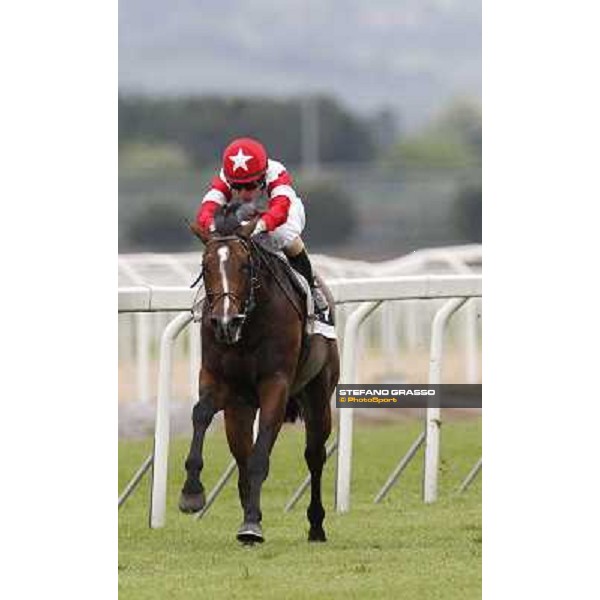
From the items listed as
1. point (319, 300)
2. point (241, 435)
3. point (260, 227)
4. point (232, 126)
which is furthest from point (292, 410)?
point (232, 126)

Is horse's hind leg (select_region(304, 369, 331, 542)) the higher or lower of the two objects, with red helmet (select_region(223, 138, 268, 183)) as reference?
lower

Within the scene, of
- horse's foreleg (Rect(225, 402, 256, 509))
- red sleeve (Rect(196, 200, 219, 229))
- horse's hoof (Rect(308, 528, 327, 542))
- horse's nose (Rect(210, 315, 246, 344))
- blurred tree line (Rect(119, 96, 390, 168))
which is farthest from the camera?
blurred tree line (Rect(119, 96, 390, 168))

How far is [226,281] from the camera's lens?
8695 mm

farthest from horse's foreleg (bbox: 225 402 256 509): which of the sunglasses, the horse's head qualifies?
the sunglasses

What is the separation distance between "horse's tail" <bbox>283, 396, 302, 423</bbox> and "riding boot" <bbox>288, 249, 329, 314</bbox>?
0.34 m

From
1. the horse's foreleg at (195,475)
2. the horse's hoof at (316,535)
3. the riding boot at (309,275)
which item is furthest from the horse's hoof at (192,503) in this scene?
the riding boot at (309,275)

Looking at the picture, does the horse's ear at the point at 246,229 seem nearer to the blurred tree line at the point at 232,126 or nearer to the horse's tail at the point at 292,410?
the blurred tree line at the point at 232,126

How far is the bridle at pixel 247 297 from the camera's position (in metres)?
8.70

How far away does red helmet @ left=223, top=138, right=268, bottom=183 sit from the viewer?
8.98 meters

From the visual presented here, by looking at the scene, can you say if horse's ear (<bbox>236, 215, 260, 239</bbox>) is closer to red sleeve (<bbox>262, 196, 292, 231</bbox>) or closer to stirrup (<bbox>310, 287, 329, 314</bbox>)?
red sleeve (<bbox>262, 196, 292, 231</bbox>)
